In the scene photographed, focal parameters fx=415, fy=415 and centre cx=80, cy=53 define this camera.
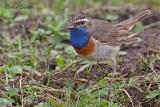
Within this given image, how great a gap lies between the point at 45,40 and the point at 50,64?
109cm

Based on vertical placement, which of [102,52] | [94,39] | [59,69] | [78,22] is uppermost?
[78,22]

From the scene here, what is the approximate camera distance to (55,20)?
26.1 feet

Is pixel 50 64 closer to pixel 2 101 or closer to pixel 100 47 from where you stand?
pixel 100 47

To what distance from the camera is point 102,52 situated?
595 cm

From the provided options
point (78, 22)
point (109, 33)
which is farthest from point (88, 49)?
point (109, 33)

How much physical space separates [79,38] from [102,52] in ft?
1.28

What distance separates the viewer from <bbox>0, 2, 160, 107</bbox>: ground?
5484 millimetres

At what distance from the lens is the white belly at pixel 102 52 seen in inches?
231

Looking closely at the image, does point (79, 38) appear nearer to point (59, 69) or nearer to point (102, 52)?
point (102, 52)

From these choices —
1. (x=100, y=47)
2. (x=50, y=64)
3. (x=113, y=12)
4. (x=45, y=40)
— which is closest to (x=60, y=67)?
(x=50, y=64)

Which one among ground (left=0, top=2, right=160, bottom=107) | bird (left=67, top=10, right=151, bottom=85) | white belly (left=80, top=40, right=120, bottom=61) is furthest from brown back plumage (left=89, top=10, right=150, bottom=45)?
ground (left=0, top=2, right=160, bottom=107)

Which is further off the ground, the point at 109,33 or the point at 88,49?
the point at 109,33

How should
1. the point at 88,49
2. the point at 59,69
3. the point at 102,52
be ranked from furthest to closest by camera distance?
the point at 59,69 < the point at 102,52 < the point at 88,49

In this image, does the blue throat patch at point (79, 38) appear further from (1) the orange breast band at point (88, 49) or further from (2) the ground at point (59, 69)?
(2) the ground at point (59, 69)
